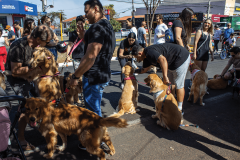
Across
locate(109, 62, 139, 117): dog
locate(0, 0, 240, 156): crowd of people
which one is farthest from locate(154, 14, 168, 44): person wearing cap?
locate(109, 62, 139, 117): dog

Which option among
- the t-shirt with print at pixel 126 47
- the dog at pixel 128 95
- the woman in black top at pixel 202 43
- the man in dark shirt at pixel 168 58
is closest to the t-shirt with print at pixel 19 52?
the man in dark shirt at pixel 168 58

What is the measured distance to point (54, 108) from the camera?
2.62 m

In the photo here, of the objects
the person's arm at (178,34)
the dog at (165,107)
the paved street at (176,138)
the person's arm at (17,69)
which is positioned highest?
the person's arm at (178,34)

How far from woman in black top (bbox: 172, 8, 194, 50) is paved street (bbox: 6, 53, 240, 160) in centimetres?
179

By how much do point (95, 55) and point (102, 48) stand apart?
23 centimetres

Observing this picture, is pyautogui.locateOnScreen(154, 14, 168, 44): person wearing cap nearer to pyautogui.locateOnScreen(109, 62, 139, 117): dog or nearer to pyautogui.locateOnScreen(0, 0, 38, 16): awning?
pyautogui.locateOnScreen(109, 62, 139, 117): dog

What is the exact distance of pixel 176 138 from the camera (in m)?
3.27

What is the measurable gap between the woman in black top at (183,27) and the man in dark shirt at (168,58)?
0.72 metres

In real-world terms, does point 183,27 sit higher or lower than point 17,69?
higher

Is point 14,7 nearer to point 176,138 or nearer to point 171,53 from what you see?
point 171,53

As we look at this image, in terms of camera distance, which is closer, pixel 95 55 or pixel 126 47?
pixel 95 55

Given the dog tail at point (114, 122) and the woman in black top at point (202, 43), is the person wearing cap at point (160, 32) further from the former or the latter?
the dog tail at point (114, 122)

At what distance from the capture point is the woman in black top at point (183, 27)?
13.7ft

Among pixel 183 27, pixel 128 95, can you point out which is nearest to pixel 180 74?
pixel 128 95
